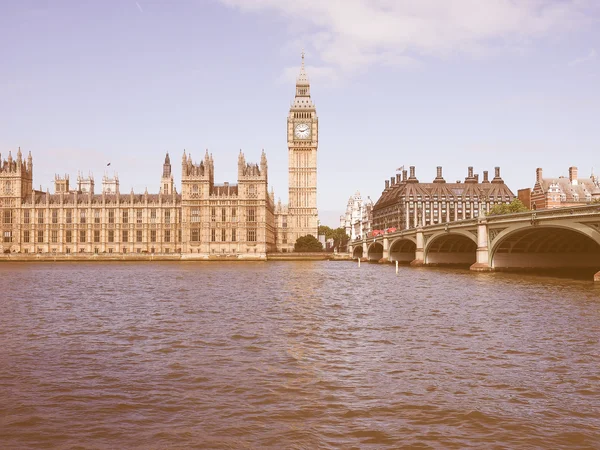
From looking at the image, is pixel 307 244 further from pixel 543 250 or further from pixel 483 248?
pixel 483 248

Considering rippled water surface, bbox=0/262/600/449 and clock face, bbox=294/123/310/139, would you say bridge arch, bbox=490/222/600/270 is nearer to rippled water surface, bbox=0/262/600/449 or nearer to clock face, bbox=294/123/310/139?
rippled water surface, bbox=0/262/600/449

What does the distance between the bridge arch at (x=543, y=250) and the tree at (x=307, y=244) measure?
83.9m

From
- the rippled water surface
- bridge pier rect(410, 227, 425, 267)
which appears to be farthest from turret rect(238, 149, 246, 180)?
the rippled water surface

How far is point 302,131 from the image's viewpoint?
169875 mm

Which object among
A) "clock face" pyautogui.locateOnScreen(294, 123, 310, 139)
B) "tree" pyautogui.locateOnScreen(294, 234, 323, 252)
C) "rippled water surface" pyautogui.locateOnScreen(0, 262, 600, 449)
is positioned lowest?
"rippled water surface" pyautogui.locateOnScreen(0, 262, 600, 449)

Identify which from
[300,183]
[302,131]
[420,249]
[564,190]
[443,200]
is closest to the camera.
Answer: [420,249]

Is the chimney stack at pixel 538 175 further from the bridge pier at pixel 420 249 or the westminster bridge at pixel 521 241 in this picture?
the bridge pier at pixel 420 249

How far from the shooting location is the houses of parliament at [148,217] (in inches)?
5453

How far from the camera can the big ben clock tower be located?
16388 centimetres

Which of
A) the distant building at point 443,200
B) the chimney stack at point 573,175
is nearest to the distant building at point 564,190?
the chimney stack at point 573,175

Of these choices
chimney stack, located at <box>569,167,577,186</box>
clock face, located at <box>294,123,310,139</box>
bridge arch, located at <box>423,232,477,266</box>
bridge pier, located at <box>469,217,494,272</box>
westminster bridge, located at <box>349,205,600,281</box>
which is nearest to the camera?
westminster bridge, located at <box>349,205,600,281</box>

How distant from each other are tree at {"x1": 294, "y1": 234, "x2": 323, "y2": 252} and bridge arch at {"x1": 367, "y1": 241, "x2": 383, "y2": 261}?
17293 millimetres

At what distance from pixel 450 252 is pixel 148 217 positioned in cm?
7934

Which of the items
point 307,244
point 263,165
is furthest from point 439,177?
point 263,165
